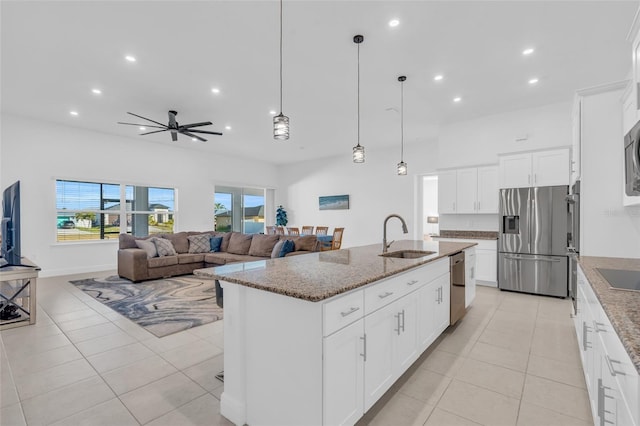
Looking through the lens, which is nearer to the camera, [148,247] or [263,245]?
[148,247]

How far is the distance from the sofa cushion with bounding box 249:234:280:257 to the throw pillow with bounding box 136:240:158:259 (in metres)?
1.77

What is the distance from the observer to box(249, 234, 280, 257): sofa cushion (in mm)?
6016

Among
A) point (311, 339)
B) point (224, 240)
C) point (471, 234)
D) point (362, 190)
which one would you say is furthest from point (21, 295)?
point (362, 190)

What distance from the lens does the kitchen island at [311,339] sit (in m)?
1.42

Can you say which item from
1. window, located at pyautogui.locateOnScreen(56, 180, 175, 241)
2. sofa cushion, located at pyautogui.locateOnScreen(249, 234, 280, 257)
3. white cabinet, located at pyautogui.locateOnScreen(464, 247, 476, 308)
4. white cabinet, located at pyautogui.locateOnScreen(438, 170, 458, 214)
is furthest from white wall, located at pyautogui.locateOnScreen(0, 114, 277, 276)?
white cabinet, located at pyautogui.locateOnScreen(464, 247, 476, 308)

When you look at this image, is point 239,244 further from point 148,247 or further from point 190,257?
point 148,247

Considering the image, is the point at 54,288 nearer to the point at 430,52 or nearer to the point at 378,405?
the point at 378,405

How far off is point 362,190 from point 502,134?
4008 mm

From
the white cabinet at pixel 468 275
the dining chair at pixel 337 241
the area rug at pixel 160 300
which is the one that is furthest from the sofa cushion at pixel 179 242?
the white cabinet at pixel 468 275

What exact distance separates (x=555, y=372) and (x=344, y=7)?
3.46 m

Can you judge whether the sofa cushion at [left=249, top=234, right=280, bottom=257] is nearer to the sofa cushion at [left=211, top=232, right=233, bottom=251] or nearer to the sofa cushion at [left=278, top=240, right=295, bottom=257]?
the sofa cushion at [left=278, top=240, right=295, bottom=257]

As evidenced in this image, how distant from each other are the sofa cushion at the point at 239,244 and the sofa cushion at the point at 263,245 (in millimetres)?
167

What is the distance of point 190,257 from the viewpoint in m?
6.05

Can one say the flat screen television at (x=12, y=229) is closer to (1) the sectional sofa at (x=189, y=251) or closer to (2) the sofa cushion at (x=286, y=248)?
(1) the sectional sofa at (x=189, y=251)
